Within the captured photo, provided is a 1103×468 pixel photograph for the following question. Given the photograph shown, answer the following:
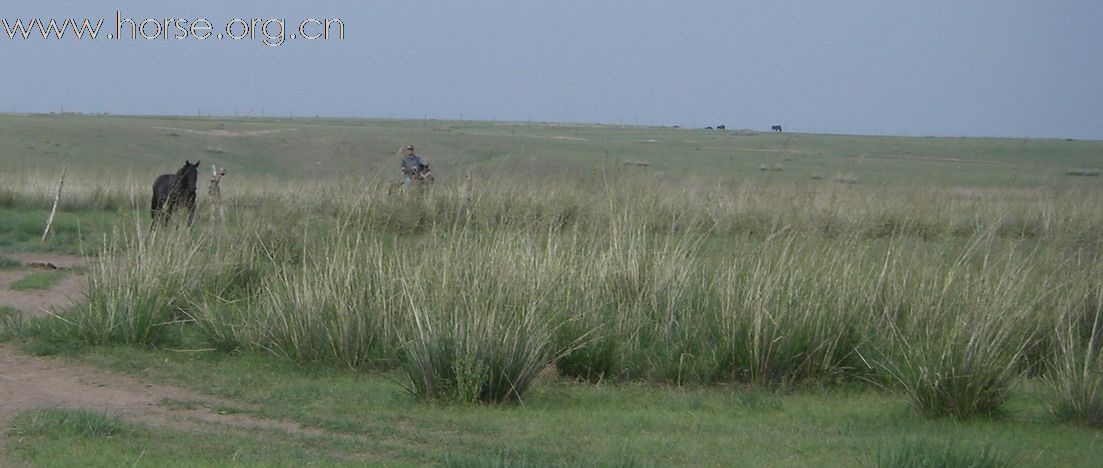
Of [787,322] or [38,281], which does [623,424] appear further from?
[38,281]

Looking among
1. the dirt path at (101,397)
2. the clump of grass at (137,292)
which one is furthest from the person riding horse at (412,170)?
the dirt path at (101,397)

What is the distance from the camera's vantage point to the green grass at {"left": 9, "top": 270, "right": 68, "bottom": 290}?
14039 mm

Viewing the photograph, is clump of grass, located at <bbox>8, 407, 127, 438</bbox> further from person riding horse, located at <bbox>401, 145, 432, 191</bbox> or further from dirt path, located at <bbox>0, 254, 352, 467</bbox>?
person riding horse, located at <bbox>401, 145, 432, 191</bbox>

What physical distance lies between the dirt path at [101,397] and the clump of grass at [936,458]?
3458 millimetres

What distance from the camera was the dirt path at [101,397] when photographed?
25.4 ft

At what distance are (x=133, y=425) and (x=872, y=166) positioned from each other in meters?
44.0

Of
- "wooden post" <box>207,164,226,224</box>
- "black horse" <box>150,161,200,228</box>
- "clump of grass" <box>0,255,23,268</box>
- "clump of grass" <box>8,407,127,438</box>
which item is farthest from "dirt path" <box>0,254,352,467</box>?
"black horse" <box>150,161,200,228</box>

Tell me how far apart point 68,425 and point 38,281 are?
795 centimetres

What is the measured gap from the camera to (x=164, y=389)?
9.02m

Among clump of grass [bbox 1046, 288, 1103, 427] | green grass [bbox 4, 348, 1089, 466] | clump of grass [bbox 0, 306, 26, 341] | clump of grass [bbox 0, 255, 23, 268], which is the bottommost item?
clump of grass [bbox 0, 255, 23, 268]

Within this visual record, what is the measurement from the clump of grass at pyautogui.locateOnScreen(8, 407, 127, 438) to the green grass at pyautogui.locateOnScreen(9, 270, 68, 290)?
7174mm

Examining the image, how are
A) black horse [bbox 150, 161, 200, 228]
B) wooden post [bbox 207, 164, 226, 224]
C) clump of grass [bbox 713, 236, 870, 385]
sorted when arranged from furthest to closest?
1. black horse [bbox 150, 161, 200, 228]
2. wooden post [bbox 207, 164, 226, 224]
3. clump of grass [bbox 713, 236, 870, 385]

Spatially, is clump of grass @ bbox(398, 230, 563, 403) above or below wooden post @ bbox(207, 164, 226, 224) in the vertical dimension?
below

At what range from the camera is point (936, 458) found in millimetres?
6090
